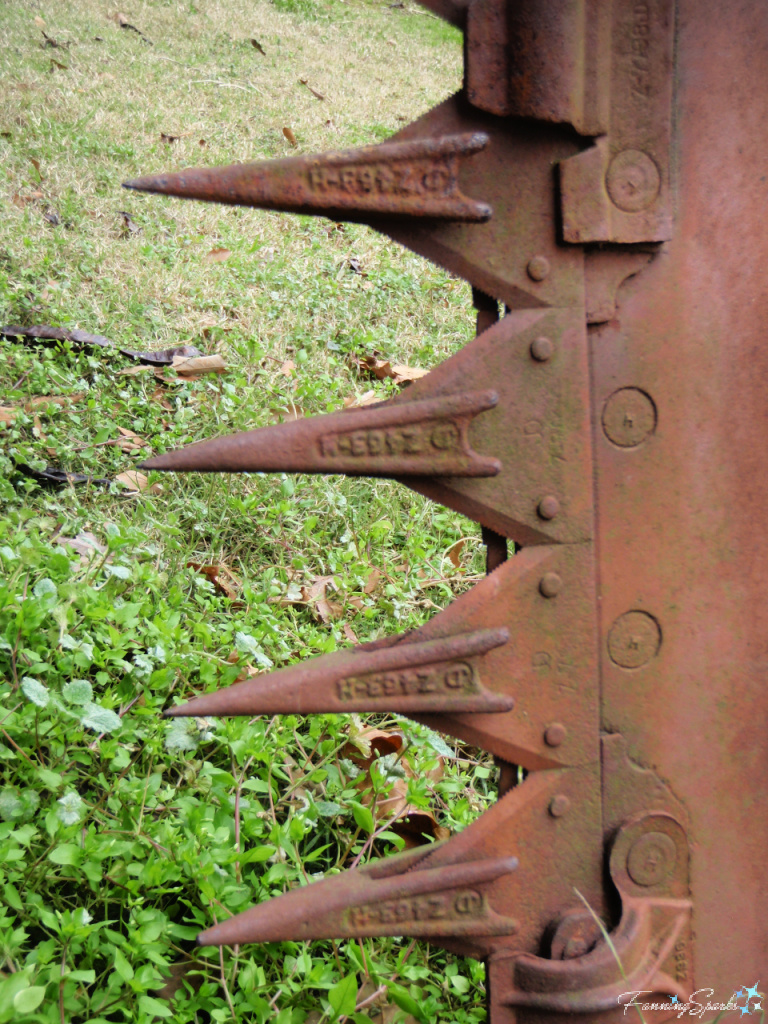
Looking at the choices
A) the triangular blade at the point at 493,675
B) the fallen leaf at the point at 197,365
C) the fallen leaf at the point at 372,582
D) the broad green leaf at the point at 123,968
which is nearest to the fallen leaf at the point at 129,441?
the fallen leaf at the point at 197,365

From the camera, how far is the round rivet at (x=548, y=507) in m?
0.94

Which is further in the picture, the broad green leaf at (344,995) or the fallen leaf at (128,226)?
the fallen leaf at (128,226)

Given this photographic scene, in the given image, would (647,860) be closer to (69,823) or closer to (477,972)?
→ (477,972)

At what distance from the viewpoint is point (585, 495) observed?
0.95 m

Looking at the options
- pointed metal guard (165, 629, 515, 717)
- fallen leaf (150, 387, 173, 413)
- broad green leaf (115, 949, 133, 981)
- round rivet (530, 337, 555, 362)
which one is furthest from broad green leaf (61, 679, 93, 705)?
fallen leaf (150, 387, 173, 413)

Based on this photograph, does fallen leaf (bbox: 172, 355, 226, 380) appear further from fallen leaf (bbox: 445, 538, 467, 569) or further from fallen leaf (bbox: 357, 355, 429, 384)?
fallen leaf (bbox: 445, 538, 467, 569)

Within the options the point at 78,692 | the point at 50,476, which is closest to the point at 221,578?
the point at 50,476

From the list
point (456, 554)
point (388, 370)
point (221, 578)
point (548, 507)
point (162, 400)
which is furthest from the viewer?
point (388, 370)

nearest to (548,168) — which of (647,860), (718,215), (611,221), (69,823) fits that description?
(611,221)

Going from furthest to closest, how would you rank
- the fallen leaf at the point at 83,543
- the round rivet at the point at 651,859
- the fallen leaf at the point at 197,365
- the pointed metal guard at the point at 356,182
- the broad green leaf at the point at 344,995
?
1. the fallen leaf at the point at 197,365
2. the fallen leaf at the point at 83,543
3. the broad green leaf at the point at 344,995
4. the round rivet at the point at 651,859
5. the pointed metal guard at the point at 356,182

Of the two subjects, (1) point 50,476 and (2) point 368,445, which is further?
(1) point 50,476

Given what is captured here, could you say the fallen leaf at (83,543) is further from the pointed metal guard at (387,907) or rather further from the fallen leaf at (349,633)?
the pointed metal guard at (387,907)

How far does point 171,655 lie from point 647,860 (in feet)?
2.92

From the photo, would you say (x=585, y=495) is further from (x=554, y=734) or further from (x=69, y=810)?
(x=69, y=810)
